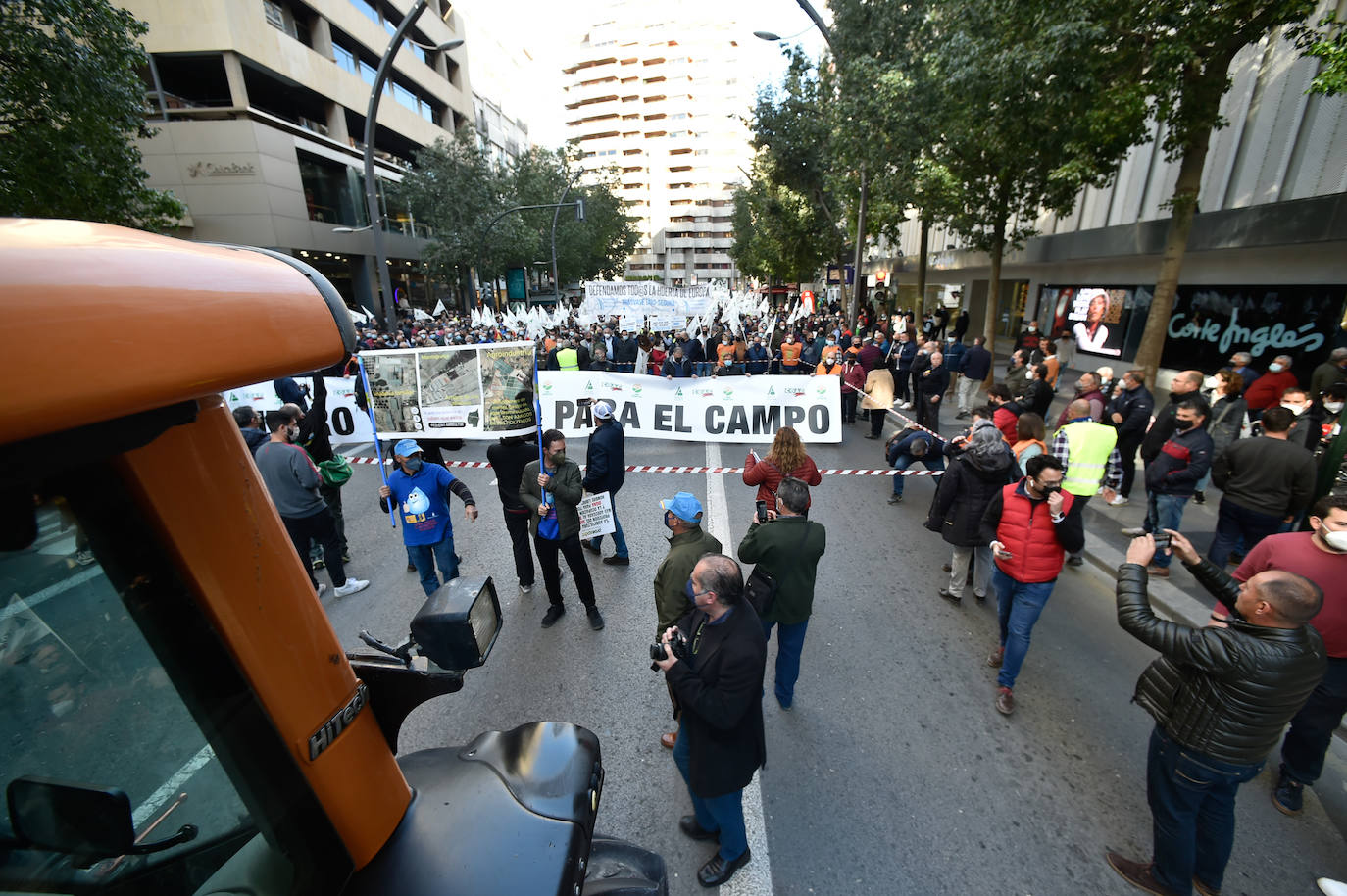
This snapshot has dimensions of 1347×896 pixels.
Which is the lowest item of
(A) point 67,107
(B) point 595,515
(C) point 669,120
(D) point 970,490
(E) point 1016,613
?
(E) point 1016,613

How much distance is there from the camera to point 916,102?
1240 centimetres

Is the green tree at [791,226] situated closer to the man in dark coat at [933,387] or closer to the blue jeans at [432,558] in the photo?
the man in dark coat at [933,387]

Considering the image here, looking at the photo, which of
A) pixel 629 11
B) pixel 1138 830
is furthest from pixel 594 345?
pixel 629 11

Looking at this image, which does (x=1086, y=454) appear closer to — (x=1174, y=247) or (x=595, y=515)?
(x=595, y=515)

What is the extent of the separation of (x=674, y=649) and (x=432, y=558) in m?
3.29

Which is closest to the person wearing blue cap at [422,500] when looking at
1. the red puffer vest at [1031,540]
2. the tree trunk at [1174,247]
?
the red puffer vest at [1031,540]

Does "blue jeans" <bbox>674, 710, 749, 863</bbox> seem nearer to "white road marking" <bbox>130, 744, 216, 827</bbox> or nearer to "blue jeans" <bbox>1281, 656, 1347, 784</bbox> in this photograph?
"white road marking" <bbox>130, 744, 216, 827</bbox>

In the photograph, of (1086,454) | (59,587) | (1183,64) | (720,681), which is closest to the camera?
(59,587)

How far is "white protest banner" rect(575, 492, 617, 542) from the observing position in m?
5.11

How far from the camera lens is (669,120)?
8662 centimetres

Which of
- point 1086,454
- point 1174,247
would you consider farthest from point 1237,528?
point 1174,247

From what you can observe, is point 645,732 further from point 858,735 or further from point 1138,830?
point 1138,830

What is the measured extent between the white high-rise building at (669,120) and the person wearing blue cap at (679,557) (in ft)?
273

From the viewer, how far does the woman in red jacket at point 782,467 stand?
15.6 feet
